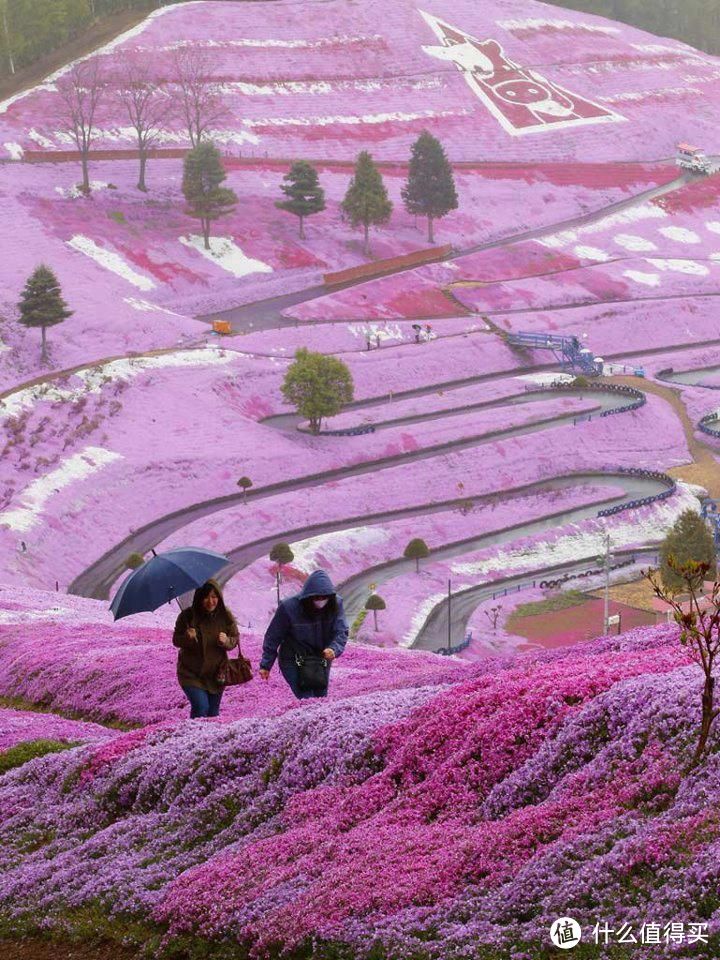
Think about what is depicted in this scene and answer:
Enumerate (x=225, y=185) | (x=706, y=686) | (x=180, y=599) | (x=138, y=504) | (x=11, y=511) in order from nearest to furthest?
(x=706, y=686)
(x=180, y=599)
(x=11, y=511)
(x=138, y=504)
(x=225, y=185)

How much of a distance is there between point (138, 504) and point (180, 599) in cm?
6722

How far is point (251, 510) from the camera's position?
9281 cm

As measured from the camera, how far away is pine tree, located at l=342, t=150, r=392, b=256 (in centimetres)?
14075

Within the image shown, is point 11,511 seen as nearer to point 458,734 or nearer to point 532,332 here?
point 532,332

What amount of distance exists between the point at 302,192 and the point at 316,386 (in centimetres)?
4094

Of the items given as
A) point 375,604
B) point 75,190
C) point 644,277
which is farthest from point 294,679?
point 644,277

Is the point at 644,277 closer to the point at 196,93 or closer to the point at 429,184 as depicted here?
the point at 429,184

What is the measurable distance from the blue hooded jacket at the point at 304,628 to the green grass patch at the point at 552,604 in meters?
58.2

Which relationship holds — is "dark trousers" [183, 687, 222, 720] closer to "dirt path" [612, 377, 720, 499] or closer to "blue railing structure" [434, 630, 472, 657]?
"blue railing structure" [434, 630, 472, 657]

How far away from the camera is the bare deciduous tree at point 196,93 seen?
156 meters

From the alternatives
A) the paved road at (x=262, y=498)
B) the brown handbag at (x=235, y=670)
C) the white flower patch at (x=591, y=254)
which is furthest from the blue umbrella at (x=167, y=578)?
the white flower patch at (x=591, y=254)

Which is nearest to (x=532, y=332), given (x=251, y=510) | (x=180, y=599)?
(x=251, y=510)

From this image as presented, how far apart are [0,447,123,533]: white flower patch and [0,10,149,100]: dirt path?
242 ft

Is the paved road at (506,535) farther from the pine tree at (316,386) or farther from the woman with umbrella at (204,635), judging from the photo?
the woman with umbrella at (204,635)
